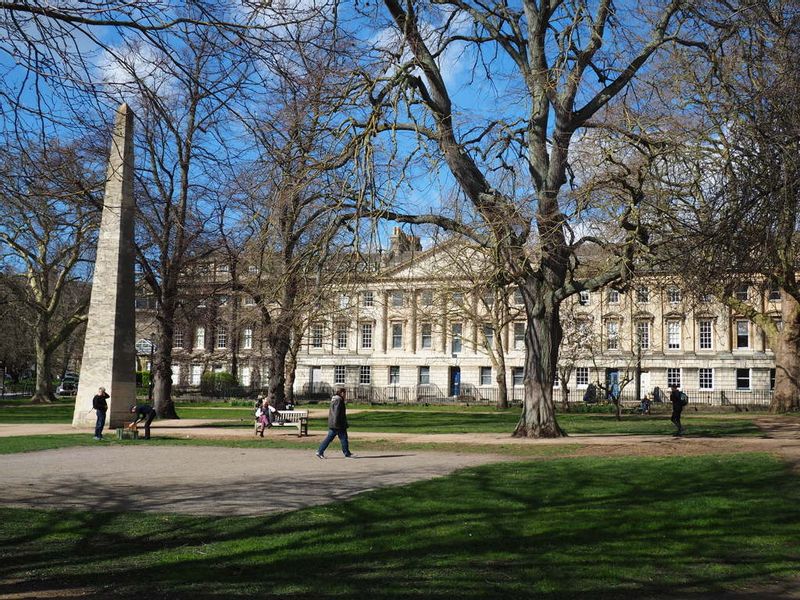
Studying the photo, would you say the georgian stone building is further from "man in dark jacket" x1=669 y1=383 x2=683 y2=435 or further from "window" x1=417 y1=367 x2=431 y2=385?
"man in dark jacket" x1=669 y1=383 x2=683 y2=435

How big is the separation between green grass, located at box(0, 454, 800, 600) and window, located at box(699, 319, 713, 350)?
5621 centimetres

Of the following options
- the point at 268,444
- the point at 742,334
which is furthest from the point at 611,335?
the point at 268,444

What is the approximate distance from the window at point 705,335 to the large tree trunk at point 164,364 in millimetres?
45446

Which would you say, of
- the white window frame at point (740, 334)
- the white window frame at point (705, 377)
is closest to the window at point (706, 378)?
the white window frame at point (705, 377)

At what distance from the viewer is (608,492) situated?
43.0 ft

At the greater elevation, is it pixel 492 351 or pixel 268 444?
pixel 492 351

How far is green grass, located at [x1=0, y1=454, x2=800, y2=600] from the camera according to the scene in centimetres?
738

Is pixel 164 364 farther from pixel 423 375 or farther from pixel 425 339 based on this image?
pixel 425 339

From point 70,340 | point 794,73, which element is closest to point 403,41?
point 794,73

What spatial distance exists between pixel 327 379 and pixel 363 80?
58.0 m

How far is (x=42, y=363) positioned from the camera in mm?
57062

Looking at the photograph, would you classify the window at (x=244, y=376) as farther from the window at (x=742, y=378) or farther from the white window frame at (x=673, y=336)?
the window at (x=742, y=378)

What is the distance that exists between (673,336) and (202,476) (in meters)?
57.8

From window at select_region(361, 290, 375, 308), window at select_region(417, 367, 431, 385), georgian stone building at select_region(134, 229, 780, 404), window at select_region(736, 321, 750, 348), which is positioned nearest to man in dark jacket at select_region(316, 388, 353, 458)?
window at select_region(361, 290, 375, 308)
